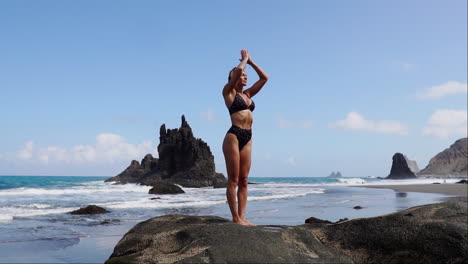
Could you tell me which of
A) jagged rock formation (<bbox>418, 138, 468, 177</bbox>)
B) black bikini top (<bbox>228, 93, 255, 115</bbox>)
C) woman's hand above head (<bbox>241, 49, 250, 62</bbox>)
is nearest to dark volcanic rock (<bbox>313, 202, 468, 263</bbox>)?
black bikini top (<bbox>228, 93, 255, 115</bbox>)

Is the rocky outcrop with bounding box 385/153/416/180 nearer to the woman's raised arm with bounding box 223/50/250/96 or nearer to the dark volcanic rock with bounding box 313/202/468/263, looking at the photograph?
the dark volcanic rock with bounding box 313/202/468/263

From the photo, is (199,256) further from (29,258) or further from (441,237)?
(29,258)

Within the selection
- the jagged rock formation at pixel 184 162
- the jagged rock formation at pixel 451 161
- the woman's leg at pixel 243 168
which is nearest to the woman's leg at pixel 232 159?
the woman's leg at pixel 243 168

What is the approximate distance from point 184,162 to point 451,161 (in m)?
135

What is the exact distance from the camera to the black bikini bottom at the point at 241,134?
5984 millimetres

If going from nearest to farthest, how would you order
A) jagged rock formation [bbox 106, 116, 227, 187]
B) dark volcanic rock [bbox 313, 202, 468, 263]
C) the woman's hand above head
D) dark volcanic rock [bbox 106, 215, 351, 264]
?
dark volcanic rock [bbox 106, 215, 351, 264]
dark volcanic rock [bbox 313, 202, 468, 263]
the woman's hand above head
jagged rock formation [bbox 106, 116, 227, 187]

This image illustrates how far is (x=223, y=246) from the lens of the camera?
4359 mm

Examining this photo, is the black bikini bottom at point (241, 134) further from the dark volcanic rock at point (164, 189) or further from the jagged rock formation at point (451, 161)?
the jagged rock formation at point (451, 161)

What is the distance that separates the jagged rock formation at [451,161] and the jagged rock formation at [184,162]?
118098 mm

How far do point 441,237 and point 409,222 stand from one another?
1.33ft

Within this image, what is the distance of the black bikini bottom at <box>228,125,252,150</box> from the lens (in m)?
5.98

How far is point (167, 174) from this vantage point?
2351 inches

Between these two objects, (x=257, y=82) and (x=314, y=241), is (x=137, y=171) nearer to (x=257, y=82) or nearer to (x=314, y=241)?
(x=257, y=82)

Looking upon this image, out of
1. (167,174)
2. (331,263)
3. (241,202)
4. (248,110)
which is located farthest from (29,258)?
(167,174)
